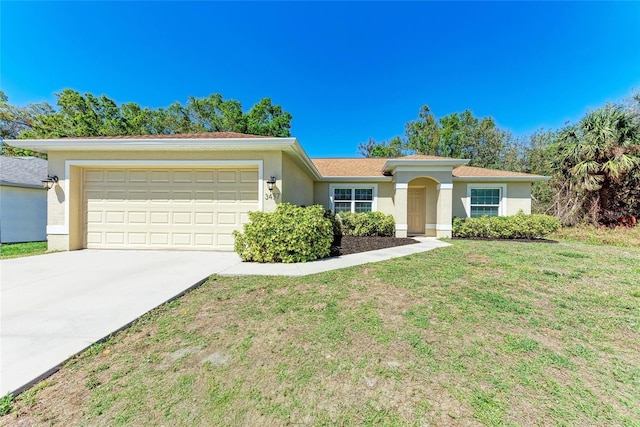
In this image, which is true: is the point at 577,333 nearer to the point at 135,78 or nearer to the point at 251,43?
the point at 251,43

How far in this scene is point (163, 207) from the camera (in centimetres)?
742

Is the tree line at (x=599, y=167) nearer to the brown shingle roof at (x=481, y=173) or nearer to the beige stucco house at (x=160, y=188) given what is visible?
the brown shingle roof at (x=481, y=173)

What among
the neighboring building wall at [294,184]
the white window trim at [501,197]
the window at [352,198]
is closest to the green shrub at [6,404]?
the neighboring building wall at [294,184]

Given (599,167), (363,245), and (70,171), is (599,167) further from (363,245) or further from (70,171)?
(70,171)

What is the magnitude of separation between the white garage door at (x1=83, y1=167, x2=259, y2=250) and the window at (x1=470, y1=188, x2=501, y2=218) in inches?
421

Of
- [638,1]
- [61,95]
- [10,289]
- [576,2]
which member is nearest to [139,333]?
[10,289]

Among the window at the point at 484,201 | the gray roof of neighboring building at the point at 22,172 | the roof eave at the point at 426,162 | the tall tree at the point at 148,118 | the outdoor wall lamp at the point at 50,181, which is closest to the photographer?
the outdoor wall lamp at the point at 50,181

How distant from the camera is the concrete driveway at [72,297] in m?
2.28

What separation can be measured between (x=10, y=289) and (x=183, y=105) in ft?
70.7

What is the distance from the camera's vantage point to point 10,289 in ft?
12.9

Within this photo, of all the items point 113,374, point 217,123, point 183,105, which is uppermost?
point 183,105

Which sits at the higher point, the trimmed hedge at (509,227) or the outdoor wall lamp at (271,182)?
the outdoor wall lamp at (271,182)

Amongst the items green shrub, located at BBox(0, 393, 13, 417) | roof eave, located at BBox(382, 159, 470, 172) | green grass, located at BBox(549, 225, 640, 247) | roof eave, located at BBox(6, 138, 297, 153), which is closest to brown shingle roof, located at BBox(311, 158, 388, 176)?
roof eave, located at BBox(382, 159, 470, 172)

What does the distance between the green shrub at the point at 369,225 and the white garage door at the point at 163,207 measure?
5058 millimetres
